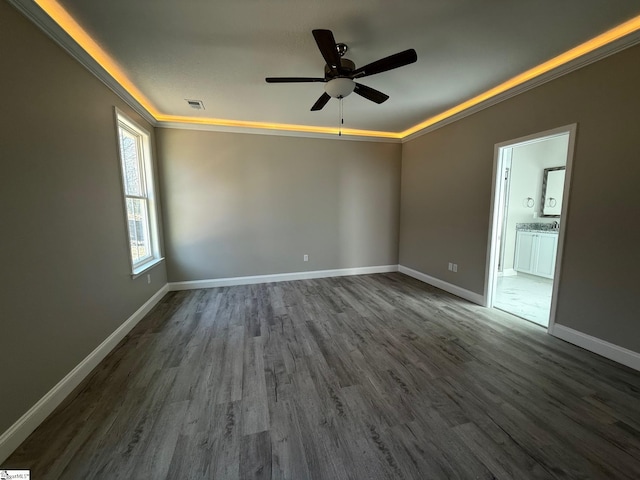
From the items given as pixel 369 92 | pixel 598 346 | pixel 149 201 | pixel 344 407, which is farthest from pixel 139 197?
pixel 598 346

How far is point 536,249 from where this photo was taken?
4582mm

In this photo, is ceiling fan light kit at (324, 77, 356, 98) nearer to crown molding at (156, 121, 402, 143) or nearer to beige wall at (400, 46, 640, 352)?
beige wall at (400, 46, 640, 352)

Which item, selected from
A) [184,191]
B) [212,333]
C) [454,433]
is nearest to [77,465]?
[212,333]

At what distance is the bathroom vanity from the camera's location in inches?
171

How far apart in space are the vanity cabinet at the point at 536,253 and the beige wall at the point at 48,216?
6282mm

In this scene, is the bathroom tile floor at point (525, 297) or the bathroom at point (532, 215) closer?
the bathroom tile floor at point (525, 297)

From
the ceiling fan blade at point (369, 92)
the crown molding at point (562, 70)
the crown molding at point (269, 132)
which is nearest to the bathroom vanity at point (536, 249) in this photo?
the crown molding at point (562, 70)

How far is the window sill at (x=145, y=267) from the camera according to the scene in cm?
294

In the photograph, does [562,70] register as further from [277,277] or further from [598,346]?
[277,277]

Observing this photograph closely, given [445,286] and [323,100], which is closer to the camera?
[323,100]

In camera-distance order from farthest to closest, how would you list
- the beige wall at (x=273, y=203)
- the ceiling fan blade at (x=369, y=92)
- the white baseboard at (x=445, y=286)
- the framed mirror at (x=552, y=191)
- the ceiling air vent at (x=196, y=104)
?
the framed mirror at (x=552, y=191) < the beige wall at (x=273, y=203) < the white baseboard at (x=445, y=286) < the ceiling air vent at (x=196, y=104) < the ceiling fan blade at (x=369, y=92)

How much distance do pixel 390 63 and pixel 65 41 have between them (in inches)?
95.6

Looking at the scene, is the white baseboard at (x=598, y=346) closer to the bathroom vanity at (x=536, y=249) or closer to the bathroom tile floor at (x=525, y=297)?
the bathroom tile floor at (x=525, y=297)

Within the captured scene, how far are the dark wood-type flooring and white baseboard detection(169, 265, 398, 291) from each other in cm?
131
